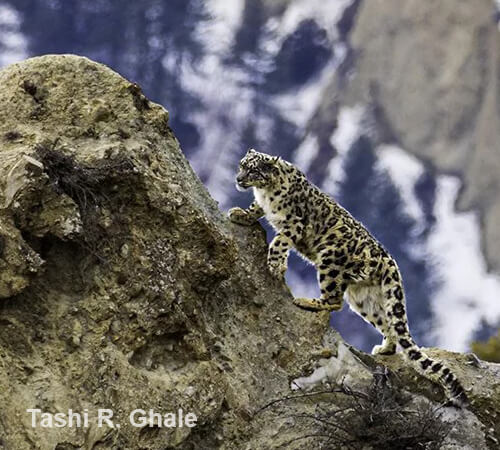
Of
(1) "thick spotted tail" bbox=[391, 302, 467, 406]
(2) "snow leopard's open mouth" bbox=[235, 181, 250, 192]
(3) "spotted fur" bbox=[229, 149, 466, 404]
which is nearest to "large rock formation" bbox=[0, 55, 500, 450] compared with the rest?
(1) "thick spotted tail" bbox=[391, 302, 467, 406]

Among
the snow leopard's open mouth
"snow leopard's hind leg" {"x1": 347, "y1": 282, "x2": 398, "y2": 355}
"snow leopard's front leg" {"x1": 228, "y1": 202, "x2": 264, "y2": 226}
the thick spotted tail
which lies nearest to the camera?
the thick spotted tail

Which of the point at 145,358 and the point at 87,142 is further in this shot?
the point at 87,142

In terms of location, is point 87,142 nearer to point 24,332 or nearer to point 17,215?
point 17,215

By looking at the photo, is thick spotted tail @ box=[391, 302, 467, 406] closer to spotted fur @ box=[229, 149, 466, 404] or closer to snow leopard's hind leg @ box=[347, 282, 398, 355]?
spotted fur @ box=[229, 149, 466, 404]

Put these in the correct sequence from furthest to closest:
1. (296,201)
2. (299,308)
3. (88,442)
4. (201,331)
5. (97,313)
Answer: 1. (296,201)
2. (299,308)
3. (201,331)
4. (97,313)
5. (88,442)

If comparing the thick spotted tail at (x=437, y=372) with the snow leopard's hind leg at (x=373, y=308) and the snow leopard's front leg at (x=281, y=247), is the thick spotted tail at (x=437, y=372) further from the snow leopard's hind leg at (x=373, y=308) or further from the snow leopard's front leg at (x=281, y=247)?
the snow leopard's front leg at (x=281, y=247)

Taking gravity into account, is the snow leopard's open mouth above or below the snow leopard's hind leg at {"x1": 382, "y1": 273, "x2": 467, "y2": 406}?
above

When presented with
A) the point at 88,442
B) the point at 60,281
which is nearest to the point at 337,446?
the point at 88,442
